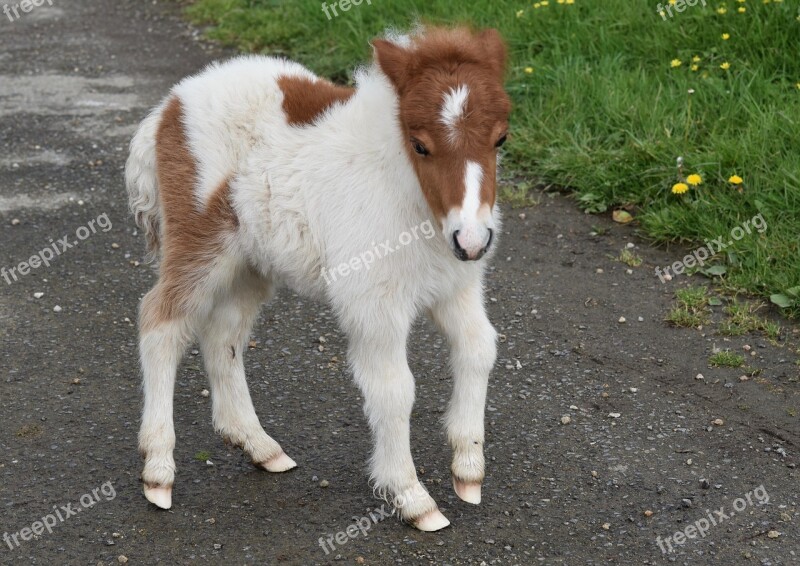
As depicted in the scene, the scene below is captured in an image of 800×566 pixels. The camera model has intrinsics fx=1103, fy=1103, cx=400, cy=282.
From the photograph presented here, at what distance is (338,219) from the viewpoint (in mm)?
3967

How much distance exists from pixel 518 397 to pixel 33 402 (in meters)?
2.19

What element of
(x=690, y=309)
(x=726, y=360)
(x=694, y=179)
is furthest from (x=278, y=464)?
(x=694, y=179)

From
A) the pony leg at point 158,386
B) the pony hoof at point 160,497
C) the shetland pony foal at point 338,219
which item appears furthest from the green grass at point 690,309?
the pony hoof at point 160,497

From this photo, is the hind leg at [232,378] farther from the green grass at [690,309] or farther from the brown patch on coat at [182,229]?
the green grass at [690,309]

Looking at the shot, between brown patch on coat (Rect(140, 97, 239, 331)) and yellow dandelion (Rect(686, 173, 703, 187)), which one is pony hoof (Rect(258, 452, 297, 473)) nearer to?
brown patch on coat (Rect(140, 97, 239, 331))

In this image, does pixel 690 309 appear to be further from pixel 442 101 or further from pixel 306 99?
pixel 442 101

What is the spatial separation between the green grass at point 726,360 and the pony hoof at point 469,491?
5.32 feet

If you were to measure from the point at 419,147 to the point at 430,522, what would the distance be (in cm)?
140

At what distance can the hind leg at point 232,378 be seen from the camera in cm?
450

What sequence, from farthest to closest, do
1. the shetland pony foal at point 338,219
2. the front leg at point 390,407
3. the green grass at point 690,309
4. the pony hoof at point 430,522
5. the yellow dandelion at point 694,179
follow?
the yellow dandelion at point 694,179, the green grass at point 690,309, the pony hoof at point 430,522, the front leg at point 390,407, the shetland pony foal at point 338,219

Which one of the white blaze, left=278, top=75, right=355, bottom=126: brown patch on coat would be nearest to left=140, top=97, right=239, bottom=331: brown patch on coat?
left=278, top=75, right=355, bottom=126: brown patch on coat

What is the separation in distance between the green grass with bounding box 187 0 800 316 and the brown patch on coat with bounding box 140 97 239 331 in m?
2.05

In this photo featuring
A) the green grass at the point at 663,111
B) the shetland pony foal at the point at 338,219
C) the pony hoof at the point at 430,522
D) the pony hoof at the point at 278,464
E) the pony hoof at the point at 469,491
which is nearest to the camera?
the shetland pony foal at the point at 338,219

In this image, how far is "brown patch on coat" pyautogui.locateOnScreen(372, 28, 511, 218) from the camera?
11.6ft
